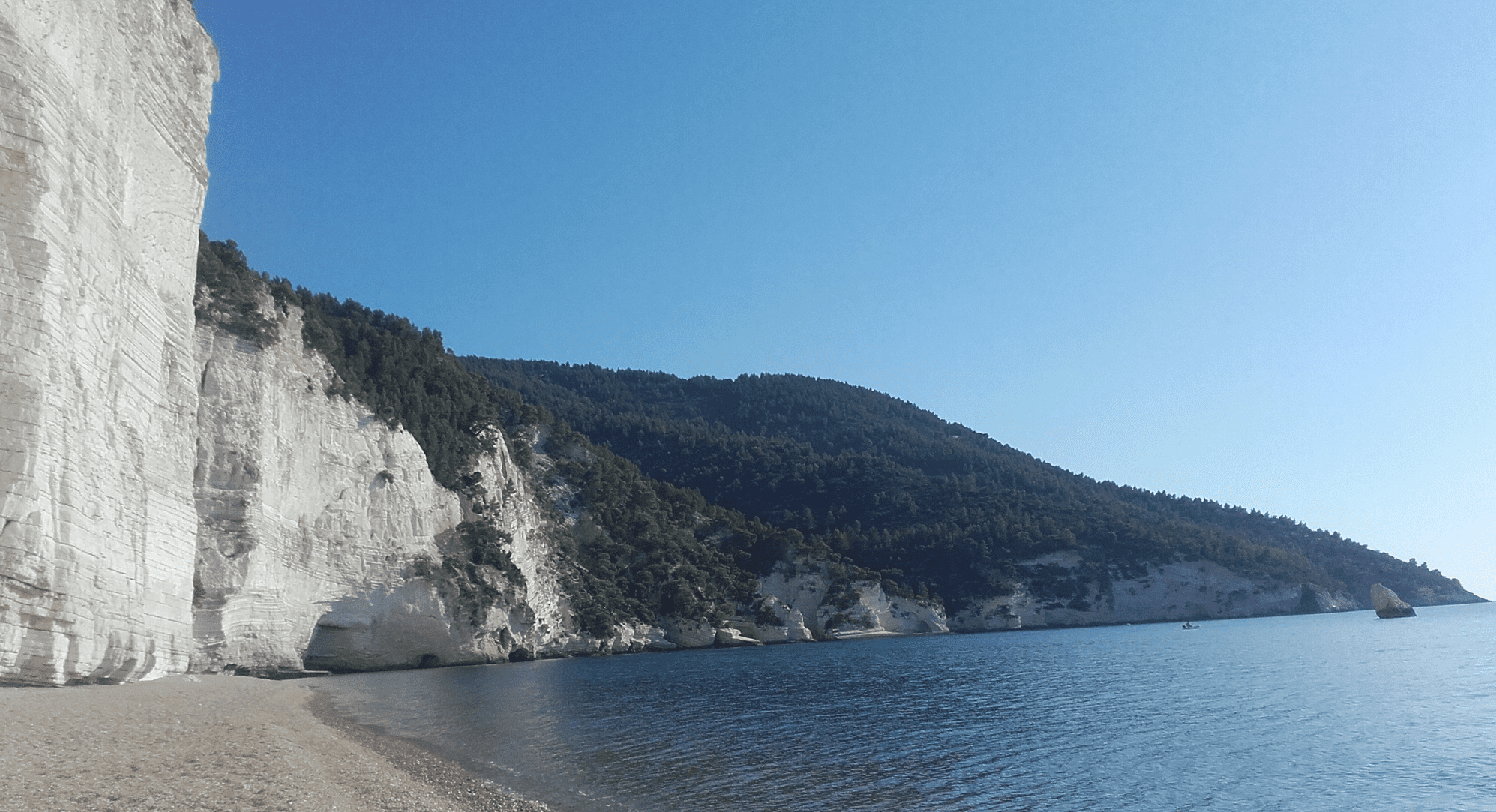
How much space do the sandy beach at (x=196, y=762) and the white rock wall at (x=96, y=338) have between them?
1.92 m

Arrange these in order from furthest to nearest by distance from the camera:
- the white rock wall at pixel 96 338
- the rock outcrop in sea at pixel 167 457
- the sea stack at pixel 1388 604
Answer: the sea stack at pixel 1388 604 < the rock outcrop in sea at pixel 167 457 < the white rock wall at pixel 96 338

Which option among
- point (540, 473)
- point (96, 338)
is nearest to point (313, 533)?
point (96, 338)

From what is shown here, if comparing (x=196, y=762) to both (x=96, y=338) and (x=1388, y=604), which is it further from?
(x=1388, y=604)

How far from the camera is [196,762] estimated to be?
1208 cm

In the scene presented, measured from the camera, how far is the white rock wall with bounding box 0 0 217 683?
15.2m

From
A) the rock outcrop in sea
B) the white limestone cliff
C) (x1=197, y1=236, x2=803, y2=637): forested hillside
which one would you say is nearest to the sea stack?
the white limestone cliff

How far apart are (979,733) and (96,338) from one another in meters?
23.0

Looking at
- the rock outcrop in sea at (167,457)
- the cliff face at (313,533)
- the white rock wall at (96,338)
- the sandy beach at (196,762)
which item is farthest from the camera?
the cliff face at (313,533)

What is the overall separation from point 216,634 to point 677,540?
45289mm

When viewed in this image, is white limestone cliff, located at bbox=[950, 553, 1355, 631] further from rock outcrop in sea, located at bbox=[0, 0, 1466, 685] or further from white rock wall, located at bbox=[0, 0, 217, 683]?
white rock wall, located at bbox=[0, 0, 217, 683]

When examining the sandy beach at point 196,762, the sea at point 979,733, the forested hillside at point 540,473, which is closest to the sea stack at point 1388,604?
the sea at point 979,733

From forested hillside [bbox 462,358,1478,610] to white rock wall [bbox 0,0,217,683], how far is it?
65155 mm

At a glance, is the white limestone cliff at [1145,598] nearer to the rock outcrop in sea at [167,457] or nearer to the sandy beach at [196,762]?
the rock outcrop in sea at [167,457]

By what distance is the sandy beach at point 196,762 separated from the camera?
31.8 ft
